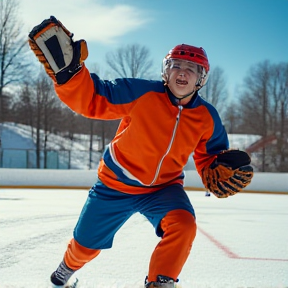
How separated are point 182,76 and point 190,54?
12cm

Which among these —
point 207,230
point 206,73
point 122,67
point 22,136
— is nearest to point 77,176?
point 207,230

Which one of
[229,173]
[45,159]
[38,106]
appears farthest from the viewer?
[38,106]

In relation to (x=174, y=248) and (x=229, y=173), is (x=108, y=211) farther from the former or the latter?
(x=229, y=173)

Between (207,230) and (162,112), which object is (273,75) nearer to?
(207,230)

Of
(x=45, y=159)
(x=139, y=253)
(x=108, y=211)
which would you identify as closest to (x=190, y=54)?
(x=108, y=211)

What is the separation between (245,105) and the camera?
74.0ft

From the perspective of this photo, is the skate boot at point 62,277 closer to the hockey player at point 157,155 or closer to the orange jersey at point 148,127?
the hockey player at point 157,155

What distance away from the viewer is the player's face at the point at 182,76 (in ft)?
6.16

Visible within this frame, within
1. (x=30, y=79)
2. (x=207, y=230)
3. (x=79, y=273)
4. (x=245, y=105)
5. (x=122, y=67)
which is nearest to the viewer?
(x=79, y=273)

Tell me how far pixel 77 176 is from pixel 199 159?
28.8 feet

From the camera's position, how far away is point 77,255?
6.76ft

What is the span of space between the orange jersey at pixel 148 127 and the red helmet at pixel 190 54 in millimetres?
146

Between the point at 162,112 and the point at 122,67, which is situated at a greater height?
the point at 122,67

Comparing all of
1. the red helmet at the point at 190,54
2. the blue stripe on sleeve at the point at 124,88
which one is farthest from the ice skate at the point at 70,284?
the red helmet at the point at 190,54
